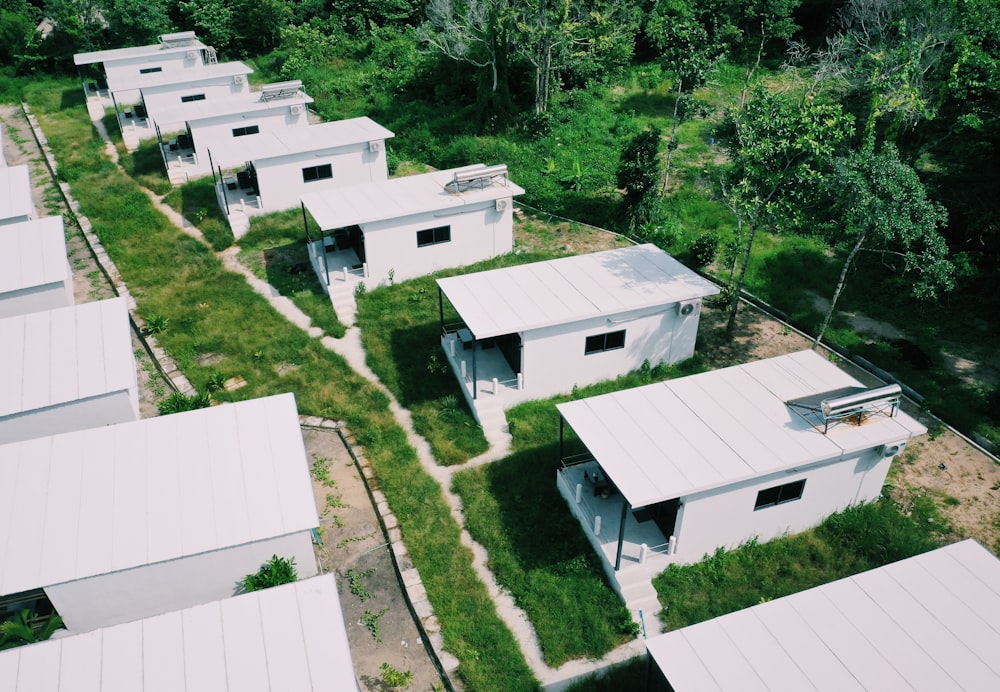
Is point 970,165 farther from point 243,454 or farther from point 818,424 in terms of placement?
point 243,454

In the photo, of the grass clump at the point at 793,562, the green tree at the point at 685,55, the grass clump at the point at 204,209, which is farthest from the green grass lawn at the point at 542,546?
the green tree at the point at 685,55

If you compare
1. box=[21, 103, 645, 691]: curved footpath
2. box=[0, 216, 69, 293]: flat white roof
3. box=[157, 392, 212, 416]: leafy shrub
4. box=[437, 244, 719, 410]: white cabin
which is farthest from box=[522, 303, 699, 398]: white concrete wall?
box=[0, 216, 69, 293]: flat white roof

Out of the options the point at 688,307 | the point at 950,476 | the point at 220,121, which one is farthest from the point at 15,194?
the point at 950,476

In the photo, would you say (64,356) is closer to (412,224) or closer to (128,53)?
(412,224)

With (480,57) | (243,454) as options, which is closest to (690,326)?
(243,454)

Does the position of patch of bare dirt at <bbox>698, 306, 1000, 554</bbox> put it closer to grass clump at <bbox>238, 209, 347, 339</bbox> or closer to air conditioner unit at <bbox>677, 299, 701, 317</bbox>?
air conditioner unit at <bbox>677, 299, 701, 317</bbox>

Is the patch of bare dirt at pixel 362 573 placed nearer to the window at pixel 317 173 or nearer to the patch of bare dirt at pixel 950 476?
the patch of bare dirt at pixel 950 476
